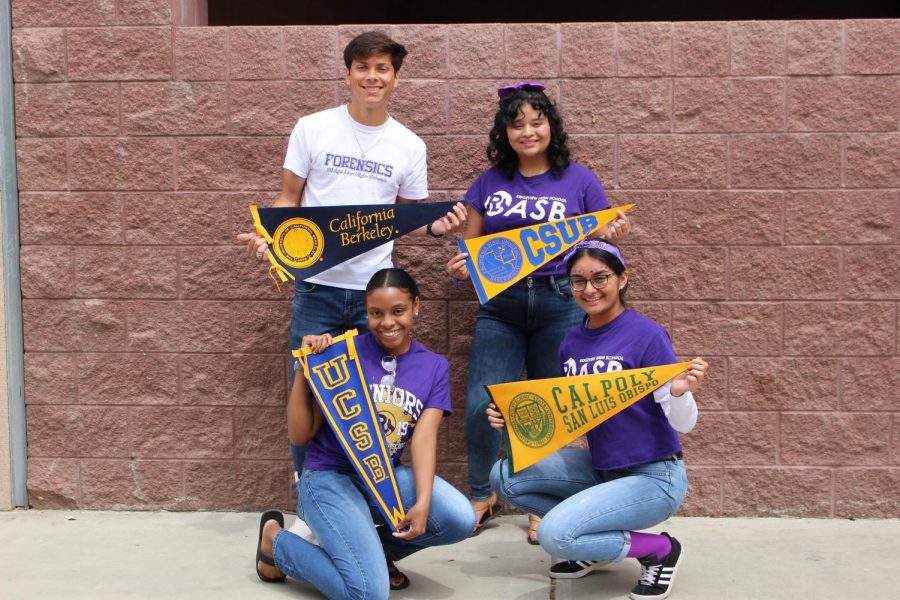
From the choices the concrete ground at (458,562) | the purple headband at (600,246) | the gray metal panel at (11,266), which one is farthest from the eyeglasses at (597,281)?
the gray metal panel at (11,266)

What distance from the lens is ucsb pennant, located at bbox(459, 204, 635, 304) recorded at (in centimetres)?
→ 414

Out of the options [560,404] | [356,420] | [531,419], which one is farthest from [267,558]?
[560,404]

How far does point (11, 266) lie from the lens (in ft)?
16.1

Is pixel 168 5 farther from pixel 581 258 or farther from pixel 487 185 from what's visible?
pixel 581 258

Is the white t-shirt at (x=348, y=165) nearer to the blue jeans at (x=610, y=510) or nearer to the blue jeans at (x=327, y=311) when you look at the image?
the blue jeans at (x=327, y=311)

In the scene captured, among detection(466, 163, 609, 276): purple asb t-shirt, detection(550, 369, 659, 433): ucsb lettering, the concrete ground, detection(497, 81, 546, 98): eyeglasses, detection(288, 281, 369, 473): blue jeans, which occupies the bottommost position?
the concrete ground

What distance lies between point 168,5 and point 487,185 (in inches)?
69.4

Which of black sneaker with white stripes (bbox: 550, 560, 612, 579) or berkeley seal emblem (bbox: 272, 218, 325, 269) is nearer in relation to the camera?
black sneaker with white stripes (bbox: 550, 560, 612, 579)

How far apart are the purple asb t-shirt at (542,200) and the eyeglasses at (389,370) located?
776 millimetres

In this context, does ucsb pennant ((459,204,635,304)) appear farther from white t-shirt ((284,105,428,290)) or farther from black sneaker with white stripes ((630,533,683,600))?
black sneaker with white stripes ((630,533,683,600))

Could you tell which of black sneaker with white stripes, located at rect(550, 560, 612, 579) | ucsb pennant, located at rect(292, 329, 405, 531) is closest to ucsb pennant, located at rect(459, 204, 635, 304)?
ucsb pennant, located at rect(292, 329, 405, 531)

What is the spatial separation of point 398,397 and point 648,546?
1077 mm

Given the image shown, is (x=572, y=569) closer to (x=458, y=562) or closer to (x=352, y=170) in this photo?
(x=458, y=562)

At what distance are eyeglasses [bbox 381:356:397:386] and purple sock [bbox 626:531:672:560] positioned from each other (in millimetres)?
1065
